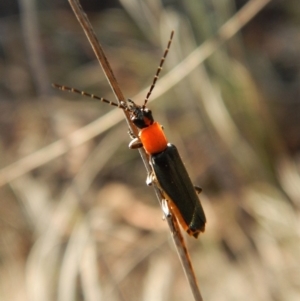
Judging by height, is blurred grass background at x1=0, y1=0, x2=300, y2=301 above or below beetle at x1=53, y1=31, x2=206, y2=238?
above

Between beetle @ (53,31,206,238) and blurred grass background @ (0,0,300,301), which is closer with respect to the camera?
beetle @ (53,31,206,238)

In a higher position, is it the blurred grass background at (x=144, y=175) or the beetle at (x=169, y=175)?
the blurred grass background at (x=144, y=175)

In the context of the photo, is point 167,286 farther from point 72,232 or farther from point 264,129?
point 264,129

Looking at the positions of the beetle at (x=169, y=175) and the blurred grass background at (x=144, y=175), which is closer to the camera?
the beetle at (x=169, y=175)
